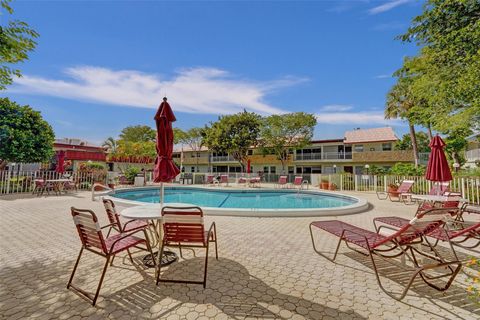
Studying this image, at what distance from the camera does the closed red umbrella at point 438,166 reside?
20.8ft

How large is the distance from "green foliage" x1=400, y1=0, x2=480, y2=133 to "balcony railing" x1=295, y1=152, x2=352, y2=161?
17713 mm

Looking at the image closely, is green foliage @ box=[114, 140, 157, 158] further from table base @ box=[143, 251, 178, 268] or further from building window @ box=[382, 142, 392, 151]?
table base @ box=[143, 251, 178, 268]

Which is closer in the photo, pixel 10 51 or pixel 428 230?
pixel 428 230

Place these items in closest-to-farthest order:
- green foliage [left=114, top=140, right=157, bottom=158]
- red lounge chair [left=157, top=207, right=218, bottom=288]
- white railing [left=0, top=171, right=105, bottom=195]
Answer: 1. red lounge chair [left=157, top=207, right=218, bottom=288]
2. white railing [left=0, top=171, right=105, bottom=195]
3. green foliage [left=114, top=140, right=157, bottom=158]

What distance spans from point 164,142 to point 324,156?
30.7 metres

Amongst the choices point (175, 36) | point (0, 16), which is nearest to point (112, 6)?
point (175, 36)

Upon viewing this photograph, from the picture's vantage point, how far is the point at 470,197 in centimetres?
984

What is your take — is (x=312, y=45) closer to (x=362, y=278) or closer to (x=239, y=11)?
(x=239, y=11)

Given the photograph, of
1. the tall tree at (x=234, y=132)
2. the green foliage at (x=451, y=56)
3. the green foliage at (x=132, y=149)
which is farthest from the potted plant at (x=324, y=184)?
the green foliage at (x=132, y=149)

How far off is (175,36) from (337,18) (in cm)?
755

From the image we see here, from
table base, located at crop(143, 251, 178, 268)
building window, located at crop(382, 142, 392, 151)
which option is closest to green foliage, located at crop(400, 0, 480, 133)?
table base, located at crop(143, 251, 178, 268)

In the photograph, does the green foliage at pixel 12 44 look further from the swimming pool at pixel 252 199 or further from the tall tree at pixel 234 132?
the tall tree at pixel 234 132

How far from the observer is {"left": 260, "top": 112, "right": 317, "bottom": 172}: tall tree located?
29375 mm

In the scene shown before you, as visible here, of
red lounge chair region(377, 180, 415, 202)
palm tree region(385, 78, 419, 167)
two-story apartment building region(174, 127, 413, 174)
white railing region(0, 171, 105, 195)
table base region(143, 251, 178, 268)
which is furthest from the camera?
two-story apartment building region(174, 127, 413, 174)
